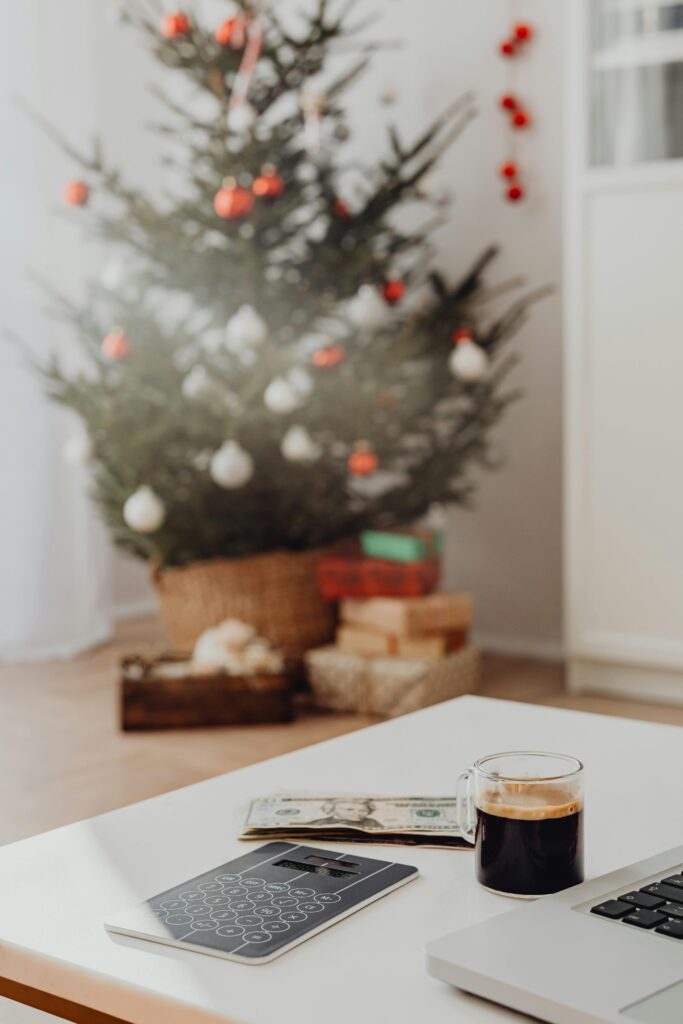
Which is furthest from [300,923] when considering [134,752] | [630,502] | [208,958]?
[630,502]

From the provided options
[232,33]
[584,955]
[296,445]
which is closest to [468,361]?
[296,445]

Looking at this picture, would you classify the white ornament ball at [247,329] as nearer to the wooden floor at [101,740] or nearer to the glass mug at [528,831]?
the wooden floor at [101,740]

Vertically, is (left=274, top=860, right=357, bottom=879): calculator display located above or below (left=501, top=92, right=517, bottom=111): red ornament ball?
below

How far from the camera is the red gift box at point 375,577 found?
3096mm

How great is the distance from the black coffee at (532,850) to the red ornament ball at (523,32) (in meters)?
3.07

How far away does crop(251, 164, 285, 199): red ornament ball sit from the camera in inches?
118

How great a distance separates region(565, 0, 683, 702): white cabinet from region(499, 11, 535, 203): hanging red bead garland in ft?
1.51

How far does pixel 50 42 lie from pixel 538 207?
1445 millimetres

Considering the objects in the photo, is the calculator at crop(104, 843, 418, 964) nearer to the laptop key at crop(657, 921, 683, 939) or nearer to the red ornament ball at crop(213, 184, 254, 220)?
the laptop key at crop(657, 921, 683, 939)

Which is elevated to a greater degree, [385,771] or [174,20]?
[174,20]

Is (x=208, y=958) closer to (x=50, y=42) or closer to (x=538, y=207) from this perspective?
(x=538, y=207)

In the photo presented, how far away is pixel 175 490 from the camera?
3150 mm

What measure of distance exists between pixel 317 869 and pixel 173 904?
10 cm

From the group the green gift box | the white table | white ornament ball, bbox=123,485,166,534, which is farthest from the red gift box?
the white table
